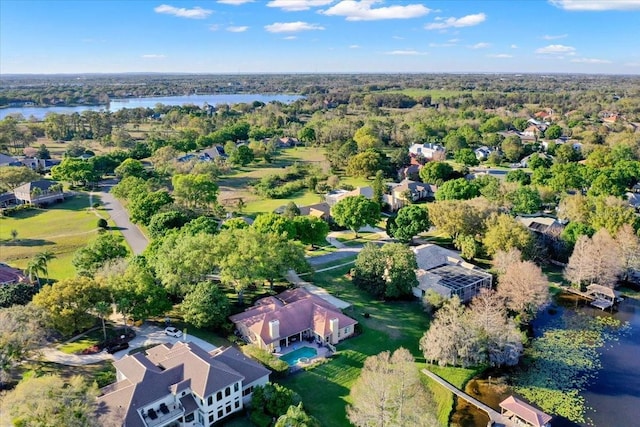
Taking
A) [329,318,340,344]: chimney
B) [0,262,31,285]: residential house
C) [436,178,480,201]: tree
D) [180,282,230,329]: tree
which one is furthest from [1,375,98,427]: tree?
[436,178,480,201]: tree

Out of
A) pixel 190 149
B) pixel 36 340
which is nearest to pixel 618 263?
pixel 36 340

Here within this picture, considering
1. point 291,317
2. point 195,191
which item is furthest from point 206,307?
point 195,191

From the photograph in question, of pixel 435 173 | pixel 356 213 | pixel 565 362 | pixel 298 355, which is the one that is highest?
pixel 435 173

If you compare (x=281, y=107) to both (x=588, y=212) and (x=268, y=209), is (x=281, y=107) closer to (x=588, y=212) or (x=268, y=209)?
(x=268, y=209)

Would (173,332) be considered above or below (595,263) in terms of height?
below

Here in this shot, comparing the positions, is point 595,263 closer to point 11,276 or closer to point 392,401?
point 392,401

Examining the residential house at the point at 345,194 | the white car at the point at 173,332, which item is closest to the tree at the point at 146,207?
the residential house at the point at 345,194
